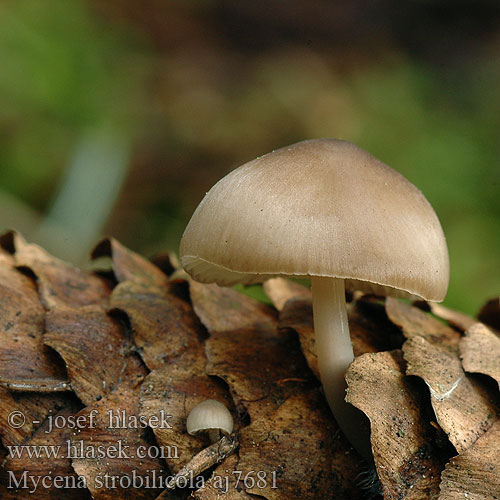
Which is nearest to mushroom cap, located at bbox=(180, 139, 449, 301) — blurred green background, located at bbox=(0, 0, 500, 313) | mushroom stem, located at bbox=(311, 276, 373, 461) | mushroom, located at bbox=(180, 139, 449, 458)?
mushroom, located at bbox=(180, 139, 449, 458)

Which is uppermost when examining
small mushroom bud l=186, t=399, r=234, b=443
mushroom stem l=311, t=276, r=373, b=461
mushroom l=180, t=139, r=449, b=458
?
mushroom l=180, t=139, r=449, b=458

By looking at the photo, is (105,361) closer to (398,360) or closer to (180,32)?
(398,360)

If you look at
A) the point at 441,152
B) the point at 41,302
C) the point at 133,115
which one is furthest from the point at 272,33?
the point at 41,302

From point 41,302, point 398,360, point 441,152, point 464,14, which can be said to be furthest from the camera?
point 464,14

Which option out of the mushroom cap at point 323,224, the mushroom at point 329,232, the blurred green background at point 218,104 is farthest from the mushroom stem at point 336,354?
the blurred green background at point 218,104

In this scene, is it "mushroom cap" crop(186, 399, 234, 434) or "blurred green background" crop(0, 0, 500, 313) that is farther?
"blurred green background" crop(0, 0, 500, 313)

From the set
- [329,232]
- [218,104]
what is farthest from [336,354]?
[218,104]

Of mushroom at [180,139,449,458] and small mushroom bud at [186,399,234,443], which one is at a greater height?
mushroom at [180,139,449,458]

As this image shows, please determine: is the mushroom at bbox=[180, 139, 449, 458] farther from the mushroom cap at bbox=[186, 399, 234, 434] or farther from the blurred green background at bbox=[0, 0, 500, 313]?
the blurred green background at bbox=[0, 0, 500, 313]
